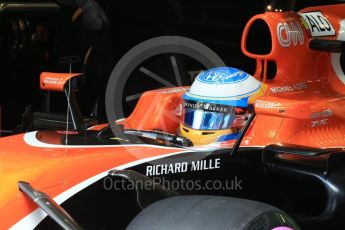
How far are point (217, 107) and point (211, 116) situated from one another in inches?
2.1

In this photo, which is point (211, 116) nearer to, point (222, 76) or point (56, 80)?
point (222, 76)

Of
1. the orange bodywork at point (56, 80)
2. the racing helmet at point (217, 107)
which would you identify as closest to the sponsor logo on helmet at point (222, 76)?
the racing helmet at point (217, 107)

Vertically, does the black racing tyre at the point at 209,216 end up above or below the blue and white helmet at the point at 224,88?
below

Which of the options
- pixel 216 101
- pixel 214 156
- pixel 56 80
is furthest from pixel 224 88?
pixel 56 80

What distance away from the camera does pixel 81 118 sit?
10.7 ft

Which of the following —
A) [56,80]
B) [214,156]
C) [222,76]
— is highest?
[222,76]

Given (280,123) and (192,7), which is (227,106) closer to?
(280,123)

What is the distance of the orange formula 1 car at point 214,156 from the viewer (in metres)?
2.05

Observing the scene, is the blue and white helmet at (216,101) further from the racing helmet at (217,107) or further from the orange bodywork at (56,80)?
the orange bodywork at (56,80)

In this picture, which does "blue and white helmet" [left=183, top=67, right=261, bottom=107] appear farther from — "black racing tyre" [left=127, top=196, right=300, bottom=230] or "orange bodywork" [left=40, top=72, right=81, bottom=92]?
"black racing tyre" [left=127, top=196, right=300, bottom=230]

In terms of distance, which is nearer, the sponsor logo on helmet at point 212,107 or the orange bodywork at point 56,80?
the sponsor logo on helmet at point 212,107

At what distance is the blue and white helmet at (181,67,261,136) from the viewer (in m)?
2.83

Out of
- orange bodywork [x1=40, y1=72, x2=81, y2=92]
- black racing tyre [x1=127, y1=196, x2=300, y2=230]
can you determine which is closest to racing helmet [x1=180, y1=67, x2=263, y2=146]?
orange bodywork [x1=40, y1=72, x2=81, y2=92]

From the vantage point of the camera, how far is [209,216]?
1.88m
